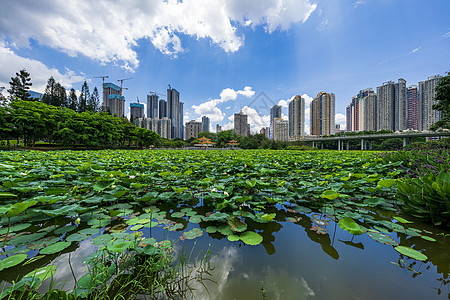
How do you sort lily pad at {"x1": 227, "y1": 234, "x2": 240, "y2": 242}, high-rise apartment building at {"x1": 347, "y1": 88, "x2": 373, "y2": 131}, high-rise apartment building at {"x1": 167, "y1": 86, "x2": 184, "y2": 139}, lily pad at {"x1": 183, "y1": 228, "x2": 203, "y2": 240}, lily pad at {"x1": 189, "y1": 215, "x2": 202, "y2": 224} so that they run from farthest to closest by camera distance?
high-rise apartment building at {"x1": 167, "y1": 86, "x2": 184, "y2": 139}
high-rise apartment building at {"x1": 347, "y1": 88, "x2": 373, "y2": 131}
lily pad at {"x1": 189, "y1": 215, "x2": 202, "y2": 224}
lily pad at {"x1": 183, "y1": 228, "x2": 203, "y2": 240}
lily pad at {"x1": 227, "y1": 234, "x2": 240, "y2": 242}

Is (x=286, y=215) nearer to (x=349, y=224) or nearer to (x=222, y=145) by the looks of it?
(x=349, y=224)

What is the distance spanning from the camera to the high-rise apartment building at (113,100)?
56.0 metres

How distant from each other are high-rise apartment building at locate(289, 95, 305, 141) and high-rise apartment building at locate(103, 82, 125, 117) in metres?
53.9

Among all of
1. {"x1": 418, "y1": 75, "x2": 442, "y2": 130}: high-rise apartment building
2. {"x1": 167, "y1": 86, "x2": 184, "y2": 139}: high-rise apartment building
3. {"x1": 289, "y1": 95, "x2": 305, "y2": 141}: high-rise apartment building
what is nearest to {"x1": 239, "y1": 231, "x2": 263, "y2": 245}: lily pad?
{"x1": 418, "y1": 75, "x2": 442, "y2": 130}: high-rise apartment building

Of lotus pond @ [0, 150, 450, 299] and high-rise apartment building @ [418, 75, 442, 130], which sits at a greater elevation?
high-rise apartment building @ [418, 75, 442, 130]

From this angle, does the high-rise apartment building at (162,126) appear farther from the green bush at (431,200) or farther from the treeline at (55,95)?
the green bush at (431,200)

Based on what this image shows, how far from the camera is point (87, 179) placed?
2625 millimetres

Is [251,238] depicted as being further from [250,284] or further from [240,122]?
[240,122]

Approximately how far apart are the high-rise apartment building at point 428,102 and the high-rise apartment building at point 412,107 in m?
1.21

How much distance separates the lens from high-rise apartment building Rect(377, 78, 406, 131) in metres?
39.4

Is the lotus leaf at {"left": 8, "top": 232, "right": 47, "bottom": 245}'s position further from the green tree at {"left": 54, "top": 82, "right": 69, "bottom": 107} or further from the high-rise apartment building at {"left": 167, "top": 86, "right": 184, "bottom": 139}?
the high-rise apartment building at {"left": 167, "top": 86, "right": 184, "bottom": 139}

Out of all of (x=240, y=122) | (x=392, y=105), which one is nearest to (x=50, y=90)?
(x=240, y=122)

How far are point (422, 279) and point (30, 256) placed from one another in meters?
2.74

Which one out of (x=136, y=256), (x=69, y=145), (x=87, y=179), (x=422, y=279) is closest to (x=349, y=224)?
(x=422, y=279)
